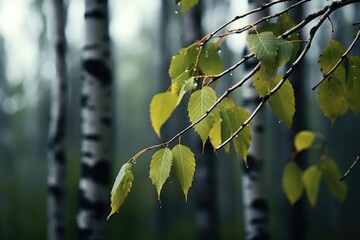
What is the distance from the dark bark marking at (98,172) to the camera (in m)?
2.94

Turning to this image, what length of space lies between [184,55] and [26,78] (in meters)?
20.0

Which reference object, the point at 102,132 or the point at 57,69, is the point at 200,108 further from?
the point at 57,69

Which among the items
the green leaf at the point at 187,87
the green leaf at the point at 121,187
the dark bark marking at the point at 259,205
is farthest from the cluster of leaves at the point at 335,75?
the dark bark marking at the point at 259,205

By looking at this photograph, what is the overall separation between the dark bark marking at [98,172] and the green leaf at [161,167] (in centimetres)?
192

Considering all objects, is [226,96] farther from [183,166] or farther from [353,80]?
[353,80]

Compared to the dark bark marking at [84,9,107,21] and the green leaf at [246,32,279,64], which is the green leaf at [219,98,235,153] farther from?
the dark bark marking at [84,9,107,21]

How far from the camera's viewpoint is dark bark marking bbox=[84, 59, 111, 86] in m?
2.96

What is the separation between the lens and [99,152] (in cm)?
296

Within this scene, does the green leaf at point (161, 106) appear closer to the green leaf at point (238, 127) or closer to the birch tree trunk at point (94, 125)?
the green leaf at point (238, 127)

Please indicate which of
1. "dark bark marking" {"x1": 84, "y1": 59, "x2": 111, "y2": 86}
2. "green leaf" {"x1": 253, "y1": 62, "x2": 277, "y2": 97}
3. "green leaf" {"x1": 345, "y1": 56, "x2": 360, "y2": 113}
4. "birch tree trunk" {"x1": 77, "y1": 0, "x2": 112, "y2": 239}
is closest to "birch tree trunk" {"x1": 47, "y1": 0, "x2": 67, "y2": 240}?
"birch tree trunk" {"x1": 77, "y1": 0, "x2": 112, "y2": 239}

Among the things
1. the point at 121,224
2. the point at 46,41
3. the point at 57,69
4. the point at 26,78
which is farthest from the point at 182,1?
the point at 26,78

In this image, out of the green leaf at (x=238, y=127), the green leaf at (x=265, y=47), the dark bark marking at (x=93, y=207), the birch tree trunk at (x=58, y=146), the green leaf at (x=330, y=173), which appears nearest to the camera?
the green leaf at (x=265, y=47)

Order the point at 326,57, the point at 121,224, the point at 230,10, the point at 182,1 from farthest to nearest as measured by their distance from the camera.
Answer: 1. the point at 230,10
2. the point at 121,224
3. the point at 182,1
4. the point at 326,57

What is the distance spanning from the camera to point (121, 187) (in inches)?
42.6
